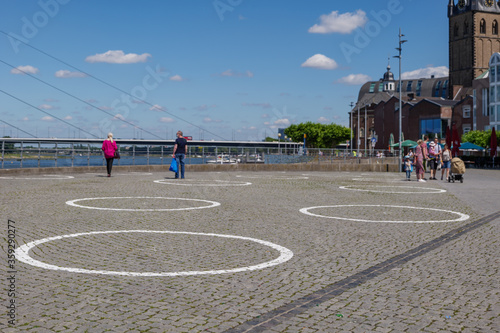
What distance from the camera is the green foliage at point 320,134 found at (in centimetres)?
15262

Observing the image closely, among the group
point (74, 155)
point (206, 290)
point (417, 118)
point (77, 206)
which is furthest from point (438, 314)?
point (417, 118)

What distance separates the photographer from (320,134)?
15262 centimetres

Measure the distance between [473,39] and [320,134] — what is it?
42.2m

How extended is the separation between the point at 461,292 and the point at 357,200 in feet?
29.7

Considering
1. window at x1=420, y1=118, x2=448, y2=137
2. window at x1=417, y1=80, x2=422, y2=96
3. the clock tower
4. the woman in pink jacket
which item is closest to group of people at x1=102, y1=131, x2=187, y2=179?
the woman in pink jacket

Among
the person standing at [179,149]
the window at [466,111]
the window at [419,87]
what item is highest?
the window at [419,87]

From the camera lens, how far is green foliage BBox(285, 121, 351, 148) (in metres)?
153

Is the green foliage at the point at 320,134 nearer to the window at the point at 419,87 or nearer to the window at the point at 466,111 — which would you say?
the window at the point at 419,87

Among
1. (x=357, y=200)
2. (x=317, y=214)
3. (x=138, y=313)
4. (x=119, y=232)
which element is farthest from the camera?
(x=357, y=200)

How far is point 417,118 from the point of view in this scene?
109500mm

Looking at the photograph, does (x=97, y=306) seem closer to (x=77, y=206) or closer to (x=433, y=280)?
(x=433, y=280)

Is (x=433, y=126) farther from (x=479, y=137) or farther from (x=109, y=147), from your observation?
(x=109, y=147)

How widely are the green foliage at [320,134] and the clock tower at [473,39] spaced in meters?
30.1

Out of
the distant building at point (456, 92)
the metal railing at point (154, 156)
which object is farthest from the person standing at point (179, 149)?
the distant building at point (456, 92)
